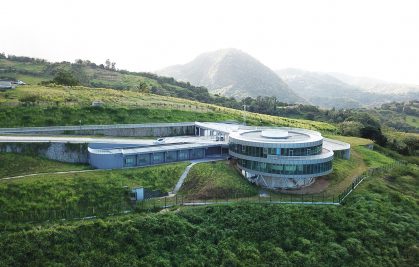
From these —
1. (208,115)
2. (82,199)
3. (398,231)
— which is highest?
(208,115)

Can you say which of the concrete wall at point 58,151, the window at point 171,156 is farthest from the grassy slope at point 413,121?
the concrete wall at point 58,151

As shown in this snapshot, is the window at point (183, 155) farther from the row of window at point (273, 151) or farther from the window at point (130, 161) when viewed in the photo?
the row of window at point (273, 151)

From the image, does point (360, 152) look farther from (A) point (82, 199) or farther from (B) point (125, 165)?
(A) point (82, 199)

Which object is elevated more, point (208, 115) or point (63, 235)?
point (208, 115)

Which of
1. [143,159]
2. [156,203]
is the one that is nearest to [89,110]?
[143,159]

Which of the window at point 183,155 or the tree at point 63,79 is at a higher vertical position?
the tree at point 63,79

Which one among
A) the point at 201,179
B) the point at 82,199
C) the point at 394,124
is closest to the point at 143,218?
the point at 82,199

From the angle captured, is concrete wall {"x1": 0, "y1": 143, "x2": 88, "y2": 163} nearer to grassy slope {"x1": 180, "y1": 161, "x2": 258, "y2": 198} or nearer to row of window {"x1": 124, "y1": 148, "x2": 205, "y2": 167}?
row of window {"x1": 124, "y1": 148, "x2": 205, "y2": 167}
